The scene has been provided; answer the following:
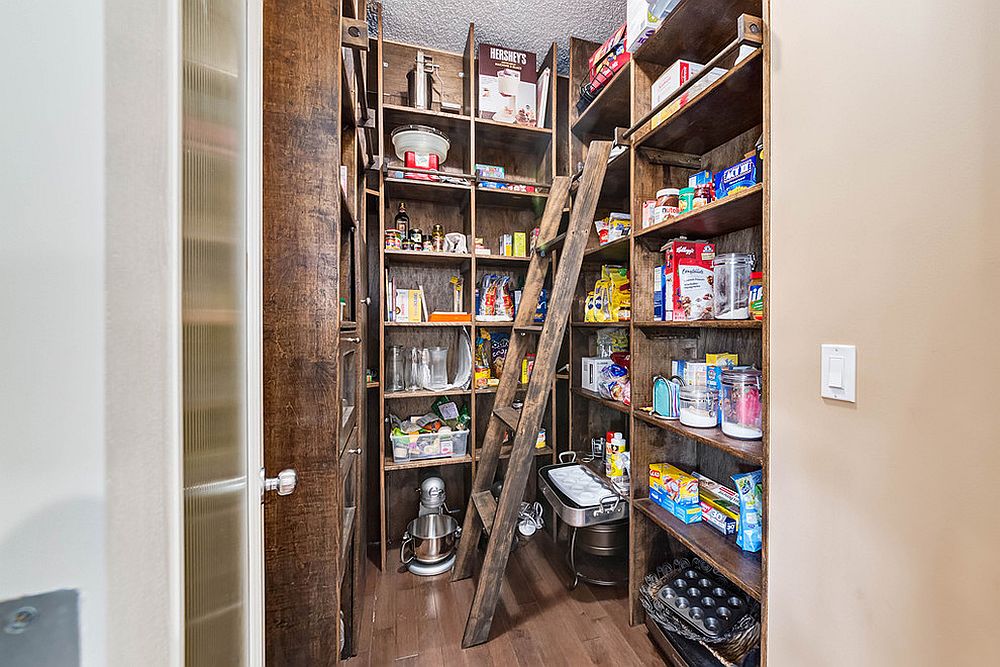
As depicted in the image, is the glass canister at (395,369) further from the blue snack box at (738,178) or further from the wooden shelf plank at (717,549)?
the blue snack box at (738,178)

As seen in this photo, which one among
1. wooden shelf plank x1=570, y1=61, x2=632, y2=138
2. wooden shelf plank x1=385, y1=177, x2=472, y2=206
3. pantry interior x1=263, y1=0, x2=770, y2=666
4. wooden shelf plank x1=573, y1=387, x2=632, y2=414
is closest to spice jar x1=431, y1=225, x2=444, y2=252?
pantry interior x1=263, y1=0, x2=770, y2=666

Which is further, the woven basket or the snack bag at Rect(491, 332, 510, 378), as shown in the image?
the snack bag at Rect(491, 332, 510, 378)

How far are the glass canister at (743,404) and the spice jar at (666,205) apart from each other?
1.97ft

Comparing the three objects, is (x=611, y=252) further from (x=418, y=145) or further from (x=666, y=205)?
(x=418, y=145)

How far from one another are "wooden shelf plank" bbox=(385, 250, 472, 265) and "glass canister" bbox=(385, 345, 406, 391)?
0.48 m

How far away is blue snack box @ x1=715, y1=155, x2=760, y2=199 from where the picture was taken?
4.22ft

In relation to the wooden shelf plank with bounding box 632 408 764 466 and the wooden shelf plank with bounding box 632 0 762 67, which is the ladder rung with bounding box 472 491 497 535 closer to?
the wooden shelf plank with bounding box 632 408 764 466

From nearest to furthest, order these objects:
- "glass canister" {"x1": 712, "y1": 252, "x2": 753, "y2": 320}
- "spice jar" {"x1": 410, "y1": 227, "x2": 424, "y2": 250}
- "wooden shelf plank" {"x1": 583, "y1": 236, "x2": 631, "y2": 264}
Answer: "glass canister" {"x1": 712, "y1": 252, "x2": 753, "y2": 320}
"wooden shelf plank" {"x1": 583, "y1": 236, "x2": 631, "y2": 264}
"spice jar" {"x1": 410, "y1": 227, "x2": 424, "y2": 250}
